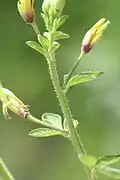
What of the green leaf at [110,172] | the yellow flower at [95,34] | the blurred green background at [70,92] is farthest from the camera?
the blurred green background at [70,92]

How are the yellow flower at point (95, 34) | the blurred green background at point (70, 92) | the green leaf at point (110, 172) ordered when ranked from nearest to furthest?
the green leaf at point (110, 172)
the yellow flower at point (95, 34)
the blurred green background at point (70, 92)

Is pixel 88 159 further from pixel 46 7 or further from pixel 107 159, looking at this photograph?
pixel 46 7

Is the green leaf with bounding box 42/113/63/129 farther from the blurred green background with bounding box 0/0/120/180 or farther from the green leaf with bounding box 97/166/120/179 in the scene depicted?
the blurred green background with bounding box 0/0/120/180

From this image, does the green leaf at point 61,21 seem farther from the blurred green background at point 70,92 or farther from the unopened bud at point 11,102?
the blurred green background at point 70,92

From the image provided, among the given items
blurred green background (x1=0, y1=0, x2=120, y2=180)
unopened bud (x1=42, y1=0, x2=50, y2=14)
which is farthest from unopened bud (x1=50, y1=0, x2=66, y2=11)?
blurred green background (x1=0, y1=0, x2=120, y2=180)

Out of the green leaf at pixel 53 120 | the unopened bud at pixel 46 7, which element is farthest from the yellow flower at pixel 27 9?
the green leaf at pixel 53 120

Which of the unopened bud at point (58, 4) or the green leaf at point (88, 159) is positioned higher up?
the unopened bud at point (58, 4)

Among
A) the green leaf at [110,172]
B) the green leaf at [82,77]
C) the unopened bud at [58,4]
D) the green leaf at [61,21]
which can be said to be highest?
→ the unopened bud at [58,4]

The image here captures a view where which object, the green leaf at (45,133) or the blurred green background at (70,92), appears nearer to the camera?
the green leaf at (45,133)

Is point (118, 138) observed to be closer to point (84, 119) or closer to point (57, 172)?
point (84, 119)
